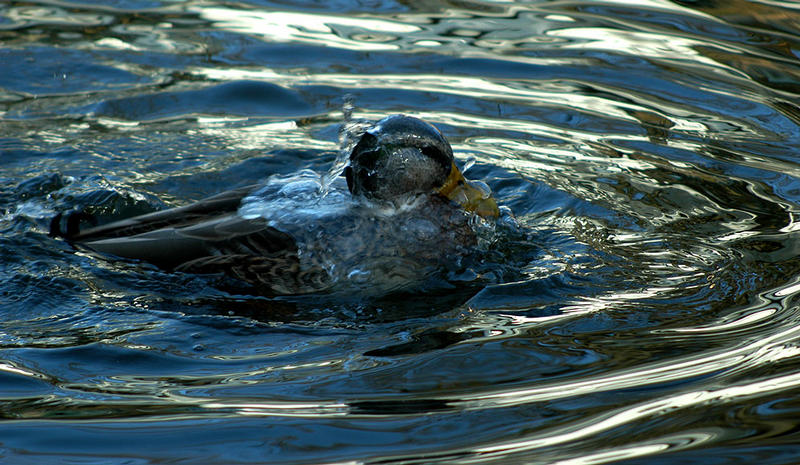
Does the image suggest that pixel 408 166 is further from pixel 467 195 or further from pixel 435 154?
pixel 467 195

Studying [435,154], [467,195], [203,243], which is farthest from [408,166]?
[203,243]

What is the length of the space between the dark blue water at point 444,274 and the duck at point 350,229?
0.39 feet

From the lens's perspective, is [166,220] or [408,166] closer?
[408,166]

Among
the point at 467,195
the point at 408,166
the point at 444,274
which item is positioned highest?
the point at 408,166

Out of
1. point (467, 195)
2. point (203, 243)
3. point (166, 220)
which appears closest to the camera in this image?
point (203, 243)

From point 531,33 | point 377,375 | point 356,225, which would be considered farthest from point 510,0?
point 377,375

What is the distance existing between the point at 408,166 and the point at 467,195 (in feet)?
1.13

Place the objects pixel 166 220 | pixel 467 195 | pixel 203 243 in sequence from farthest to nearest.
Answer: pixel 166 220 < pixel 467 195 < pixel 203 243

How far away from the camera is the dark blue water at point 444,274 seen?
9.88 feet

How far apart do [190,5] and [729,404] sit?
713 cm

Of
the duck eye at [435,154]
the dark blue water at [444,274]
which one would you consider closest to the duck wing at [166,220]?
the dark blue water at [444,274]

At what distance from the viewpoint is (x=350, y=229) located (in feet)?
15.3

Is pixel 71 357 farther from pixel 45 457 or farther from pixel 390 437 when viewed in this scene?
pixel 390 437

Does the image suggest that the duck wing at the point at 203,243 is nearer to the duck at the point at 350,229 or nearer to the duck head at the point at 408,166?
the duck at the point at 350,229
